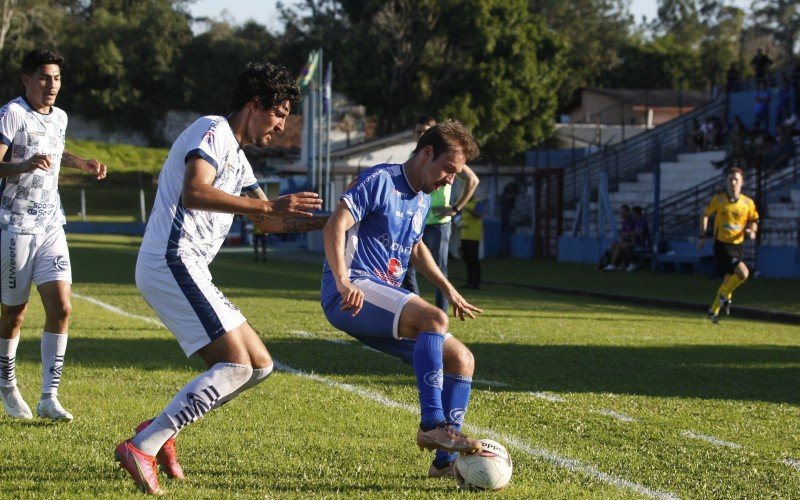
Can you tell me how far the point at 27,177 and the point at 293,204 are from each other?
8.97 feet

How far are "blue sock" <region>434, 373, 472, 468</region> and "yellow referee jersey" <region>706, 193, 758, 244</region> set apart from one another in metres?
11.8

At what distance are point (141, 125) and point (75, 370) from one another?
77013 mm

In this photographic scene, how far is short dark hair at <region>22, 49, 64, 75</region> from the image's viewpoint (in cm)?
741

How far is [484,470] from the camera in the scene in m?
5.70

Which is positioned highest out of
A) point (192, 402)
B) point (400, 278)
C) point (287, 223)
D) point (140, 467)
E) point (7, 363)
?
point (287, 223)

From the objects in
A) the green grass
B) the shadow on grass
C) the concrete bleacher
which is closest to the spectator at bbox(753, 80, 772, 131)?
the concrete bleacher

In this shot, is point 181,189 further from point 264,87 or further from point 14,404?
point 14,404

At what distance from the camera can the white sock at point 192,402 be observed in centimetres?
561

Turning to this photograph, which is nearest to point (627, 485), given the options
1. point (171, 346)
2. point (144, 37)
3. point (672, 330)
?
point (171, 346)

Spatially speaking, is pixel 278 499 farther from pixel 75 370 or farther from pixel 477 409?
pixel 75 370

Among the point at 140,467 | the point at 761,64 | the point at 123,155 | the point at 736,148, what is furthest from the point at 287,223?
the point at 123,155

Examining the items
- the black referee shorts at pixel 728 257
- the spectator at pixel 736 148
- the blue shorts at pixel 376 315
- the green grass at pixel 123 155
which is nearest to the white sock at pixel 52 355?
the blue shorts at pixel 376 315

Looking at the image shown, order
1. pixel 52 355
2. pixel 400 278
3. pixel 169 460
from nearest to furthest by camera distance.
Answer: pixel 169 460
pixel 400 278
pixel 52 355

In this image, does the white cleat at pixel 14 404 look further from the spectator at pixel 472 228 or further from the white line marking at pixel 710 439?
the spectator at pixel 472 228
